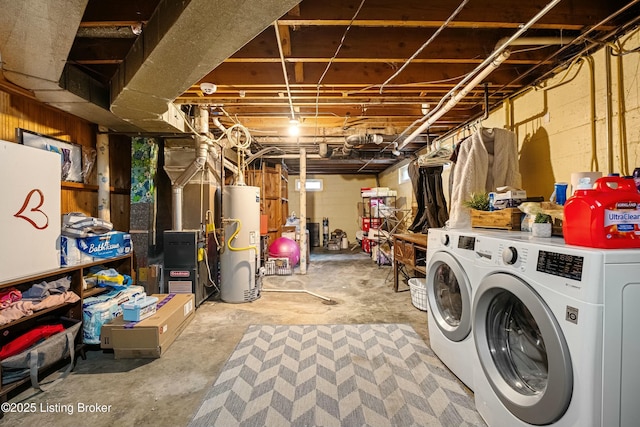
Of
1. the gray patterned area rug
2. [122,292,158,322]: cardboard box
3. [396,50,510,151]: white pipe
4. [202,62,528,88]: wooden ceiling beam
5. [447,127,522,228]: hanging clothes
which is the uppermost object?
[202,62,528,88]: wooden ceiling beam

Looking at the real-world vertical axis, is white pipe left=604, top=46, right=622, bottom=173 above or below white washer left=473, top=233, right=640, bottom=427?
above

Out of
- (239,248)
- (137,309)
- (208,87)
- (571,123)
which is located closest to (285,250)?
(239,248)

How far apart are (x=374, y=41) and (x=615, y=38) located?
1.59m

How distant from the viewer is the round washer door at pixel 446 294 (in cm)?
153

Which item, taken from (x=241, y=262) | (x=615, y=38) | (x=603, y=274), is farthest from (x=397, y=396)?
(x=615, y=38)

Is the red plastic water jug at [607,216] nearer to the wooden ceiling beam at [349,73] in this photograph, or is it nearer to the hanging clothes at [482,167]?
the hanging clothes at [482,167]

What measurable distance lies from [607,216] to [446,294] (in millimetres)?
1158

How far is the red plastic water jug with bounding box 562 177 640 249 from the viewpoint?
0.88 meters

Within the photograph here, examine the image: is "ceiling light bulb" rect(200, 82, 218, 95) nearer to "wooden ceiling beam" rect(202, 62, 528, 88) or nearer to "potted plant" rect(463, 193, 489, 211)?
"wooden ceiling beam" rect(202, 62, 528, 88)

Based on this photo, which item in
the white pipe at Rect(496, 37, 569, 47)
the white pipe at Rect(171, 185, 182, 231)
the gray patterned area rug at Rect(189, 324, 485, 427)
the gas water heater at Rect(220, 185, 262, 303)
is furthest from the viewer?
the gas water heater at Rect(220, 185, 262, 303)

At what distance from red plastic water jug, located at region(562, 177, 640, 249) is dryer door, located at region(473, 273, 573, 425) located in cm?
28

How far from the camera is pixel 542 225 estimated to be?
1.28 meters

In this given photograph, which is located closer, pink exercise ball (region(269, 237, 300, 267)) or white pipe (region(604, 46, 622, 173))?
white pipe (region(604, 46, 622, 173))

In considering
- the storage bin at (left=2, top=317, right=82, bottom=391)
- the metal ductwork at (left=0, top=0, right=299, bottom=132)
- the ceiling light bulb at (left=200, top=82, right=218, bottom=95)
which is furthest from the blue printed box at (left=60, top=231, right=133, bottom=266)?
the ceiling light bulb at (left=200, top=82, right=218, bottom=95)
